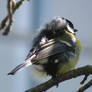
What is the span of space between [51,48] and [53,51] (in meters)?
0.05

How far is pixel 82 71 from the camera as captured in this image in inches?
92.7

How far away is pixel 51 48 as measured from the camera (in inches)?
112

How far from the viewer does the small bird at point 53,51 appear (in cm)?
271

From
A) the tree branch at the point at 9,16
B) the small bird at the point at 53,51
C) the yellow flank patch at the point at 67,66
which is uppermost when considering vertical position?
the tree branch at the point at 9,16

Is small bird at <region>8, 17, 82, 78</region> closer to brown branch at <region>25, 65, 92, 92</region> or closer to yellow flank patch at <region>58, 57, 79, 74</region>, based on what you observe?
yellow flank patch at <region>58, 57, 79, 74</region>

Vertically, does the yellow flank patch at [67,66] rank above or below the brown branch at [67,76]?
below

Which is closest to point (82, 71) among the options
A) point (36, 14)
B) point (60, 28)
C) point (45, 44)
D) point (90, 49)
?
point (45, 44)

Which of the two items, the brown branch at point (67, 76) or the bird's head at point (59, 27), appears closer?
the brown branch at point (67, 76)

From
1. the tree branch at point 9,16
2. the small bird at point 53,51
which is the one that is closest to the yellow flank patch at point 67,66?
the small bird at point 53,51

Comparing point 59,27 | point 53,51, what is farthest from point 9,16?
point 59,27

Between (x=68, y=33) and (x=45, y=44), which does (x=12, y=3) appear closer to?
(x=45, y=44)

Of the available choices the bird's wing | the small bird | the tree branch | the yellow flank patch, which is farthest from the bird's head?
the tree branch

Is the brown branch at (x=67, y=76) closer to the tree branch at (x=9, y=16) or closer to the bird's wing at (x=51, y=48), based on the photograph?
the bird's wing at (x=51, y=48)

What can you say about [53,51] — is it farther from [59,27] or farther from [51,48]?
[59,27]
